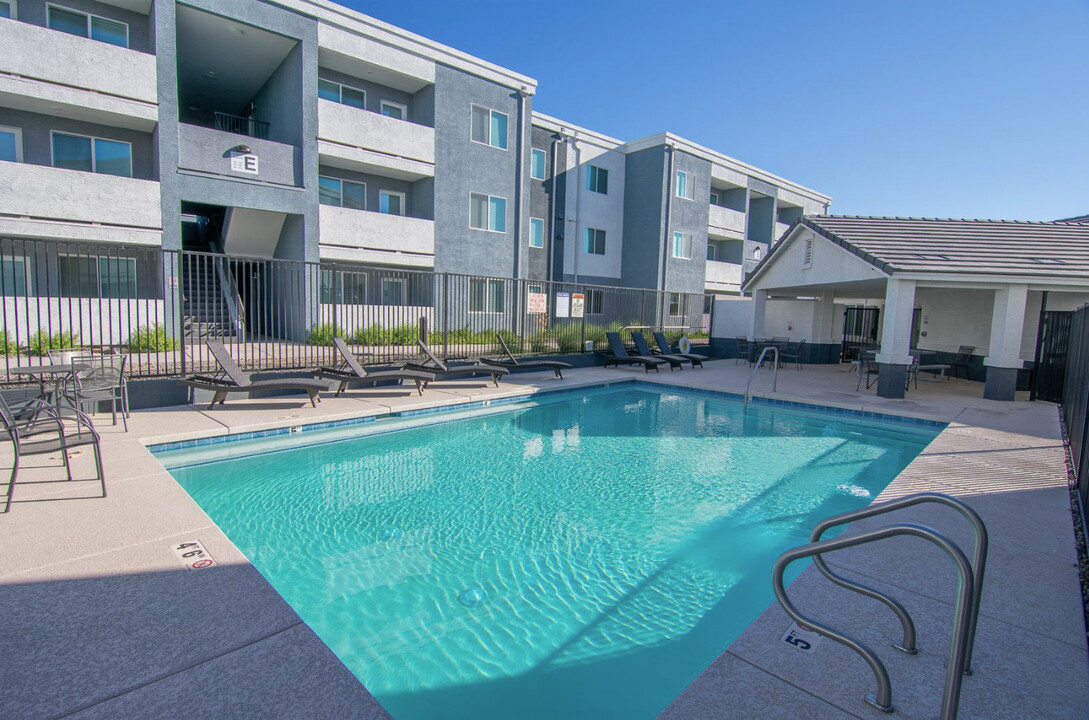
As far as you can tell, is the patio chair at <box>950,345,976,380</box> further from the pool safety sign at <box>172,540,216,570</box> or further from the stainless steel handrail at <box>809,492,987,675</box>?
the pool safety sign at <box>172,540,216,570</box>

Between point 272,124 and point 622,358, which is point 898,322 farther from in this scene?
point 272,124

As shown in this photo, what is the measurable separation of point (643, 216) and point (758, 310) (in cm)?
891

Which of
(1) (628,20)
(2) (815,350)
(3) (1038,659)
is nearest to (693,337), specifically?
(2) (815,350)

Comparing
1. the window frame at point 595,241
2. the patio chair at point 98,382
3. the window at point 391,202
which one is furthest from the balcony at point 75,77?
the window frame at point 595,241

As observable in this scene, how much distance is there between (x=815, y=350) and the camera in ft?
63.0

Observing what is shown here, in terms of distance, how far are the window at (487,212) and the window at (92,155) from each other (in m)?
9.95

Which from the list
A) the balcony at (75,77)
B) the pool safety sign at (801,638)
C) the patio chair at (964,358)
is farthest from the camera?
the patio chair at (964,358)

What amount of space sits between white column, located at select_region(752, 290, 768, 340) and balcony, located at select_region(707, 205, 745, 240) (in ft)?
32.1

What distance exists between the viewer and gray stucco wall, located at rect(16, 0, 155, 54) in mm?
13156

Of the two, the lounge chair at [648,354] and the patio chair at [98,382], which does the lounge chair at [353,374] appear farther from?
the lounge chair at [648,354]

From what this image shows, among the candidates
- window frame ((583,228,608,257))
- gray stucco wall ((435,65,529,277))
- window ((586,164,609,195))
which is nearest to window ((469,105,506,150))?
gray stucco wall ((435,65,529,277))

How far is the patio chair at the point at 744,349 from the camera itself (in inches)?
703

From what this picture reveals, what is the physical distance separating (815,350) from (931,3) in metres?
12.0

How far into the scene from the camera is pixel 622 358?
15.8m
